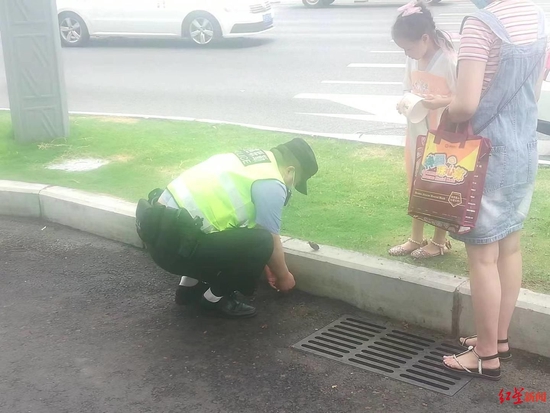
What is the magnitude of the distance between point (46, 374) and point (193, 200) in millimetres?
1133

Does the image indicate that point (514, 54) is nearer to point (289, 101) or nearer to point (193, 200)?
point (193, 200)

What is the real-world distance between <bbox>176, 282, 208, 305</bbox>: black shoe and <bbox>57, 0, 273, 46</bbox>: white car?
1177cm

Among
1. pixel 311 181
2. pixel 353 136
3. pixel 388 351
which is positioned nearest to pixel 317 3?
pixel 353 136

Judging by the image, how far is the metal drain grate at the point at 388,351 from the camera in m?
3.43

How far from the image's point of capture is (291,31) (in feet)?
A: 58.5

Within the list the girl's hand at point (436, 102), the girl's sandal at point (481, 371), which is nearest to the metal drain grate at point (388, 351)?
the girl's sandal at point (481, 371)

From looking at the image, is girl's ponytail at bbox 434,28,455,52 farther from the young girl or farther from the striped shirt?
the striped shirt

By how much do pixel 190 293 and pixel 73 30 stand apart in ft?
44.3

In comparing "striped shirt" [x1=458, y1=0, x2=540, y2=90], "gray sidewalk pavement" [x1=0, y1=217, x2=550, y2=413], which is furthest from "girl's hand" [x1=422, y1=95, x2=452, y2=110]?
"gray sidewalk pavement" [x1=0, y1=217, x2=550, y2=413]

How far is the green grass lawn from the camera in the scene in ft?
15.1

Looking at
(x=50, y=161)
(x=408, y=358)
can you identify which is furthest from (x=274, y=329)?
(x=50, y=161)

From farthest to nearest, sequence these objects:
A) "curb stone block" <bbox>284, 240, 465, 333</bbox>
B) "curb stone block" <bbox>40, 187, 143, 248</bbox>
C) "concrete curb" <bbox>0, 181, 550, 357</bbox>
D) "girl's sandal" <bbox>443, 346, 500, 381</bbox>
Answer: "curb stone block" <bbox>40, 187, 143, 248</bbox> < "curb stone block" <bbox>284, 240, 465, 333</bbox> < "concrete curb" <bbox>0, 181, 550, 357</bbox> < "girl's sandal" <bbox>443, 346, 500, 381</bbox>

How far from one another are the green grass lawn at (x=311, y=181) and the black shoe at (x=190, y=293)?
0.75 m

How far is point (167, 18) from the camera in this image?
15.6m
